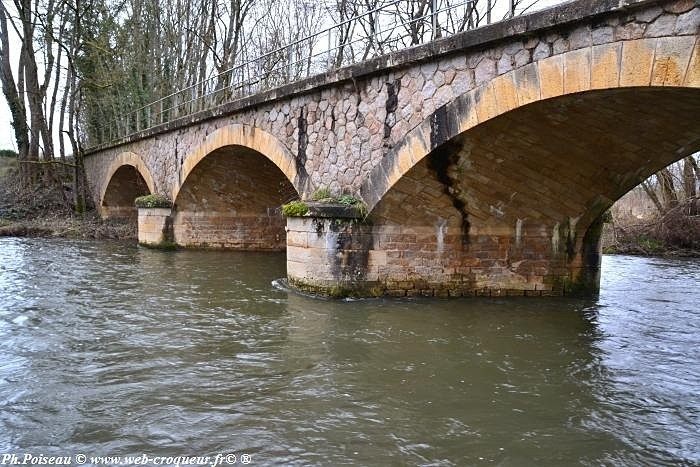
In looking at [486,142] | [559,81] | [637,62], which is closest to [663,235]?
[486,142]

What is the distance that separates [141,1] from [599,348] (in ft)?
65.2

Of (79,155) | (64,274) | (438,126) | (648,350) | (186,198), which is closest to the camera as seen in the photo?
(648,350)

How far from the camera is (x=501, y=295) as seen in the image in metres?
7.87

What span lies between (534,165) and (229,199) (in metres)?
8.84

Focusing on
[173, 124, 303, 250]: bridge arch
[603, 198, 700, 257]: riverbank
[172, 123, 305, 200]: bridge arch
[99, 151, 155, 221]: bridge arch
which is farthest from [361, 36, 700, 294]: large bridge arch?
[99, 151, 155, 221]: bridge arch

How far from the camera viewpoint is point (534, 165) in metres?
6.51

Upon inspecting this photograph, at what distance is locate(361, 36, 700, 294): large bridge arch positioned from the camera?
450 centimetres

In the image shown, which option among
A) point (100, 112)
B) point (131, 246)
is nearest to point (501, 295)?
point (131, 246)

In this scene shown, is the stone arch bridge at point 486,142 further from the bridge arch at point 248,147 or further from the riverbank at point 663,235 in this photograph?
the riverbank at point 663,235

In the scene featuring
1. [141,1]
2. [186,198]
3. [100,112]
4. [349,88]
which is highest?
[141,1]

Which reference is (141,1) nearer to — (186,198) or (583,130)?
(186,198)

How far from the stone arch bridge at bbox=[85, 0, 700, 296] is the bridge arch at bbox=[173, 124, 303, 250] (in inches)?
55.6

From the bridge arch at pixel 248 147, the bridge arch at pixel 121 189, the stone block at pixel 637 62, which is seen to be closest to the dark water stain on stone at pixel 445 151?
the stone block at pixel 637 62

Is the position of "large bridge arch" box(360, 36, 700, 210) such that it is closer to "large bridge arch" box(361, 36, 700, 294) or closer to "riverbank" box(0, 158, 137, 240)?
"large bridge arch" box(361, 36, 700, 294)
